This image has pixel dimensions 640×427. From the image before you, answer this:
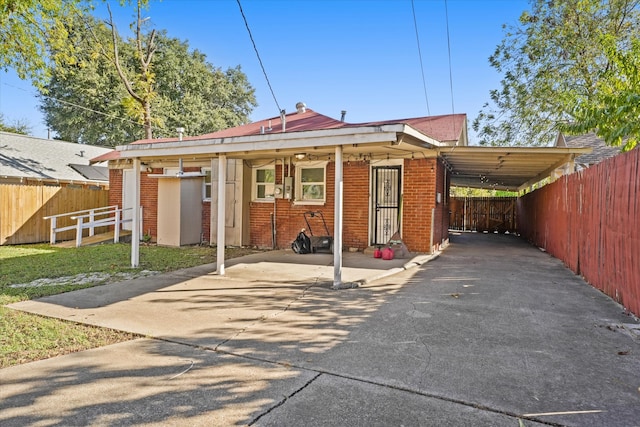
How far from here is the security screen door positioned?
10688 millimetres

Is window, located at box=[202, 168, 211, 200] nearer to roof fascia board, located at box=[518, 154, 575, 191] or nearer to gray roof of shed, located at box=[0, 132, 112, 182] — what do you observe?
roof fascia board, located at box=[518, 154, 575, 191]

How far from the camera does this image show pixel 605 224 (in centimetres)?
590

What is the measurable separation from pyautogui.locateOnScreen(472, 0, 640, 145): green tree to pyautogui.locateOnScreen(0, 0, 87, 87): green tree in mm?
Answer: 20018

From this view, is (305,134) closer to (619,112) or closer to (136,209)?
(136,209)

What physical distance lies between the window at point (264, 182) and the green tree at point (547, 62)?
14.0m

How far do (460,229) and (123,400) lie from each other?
2295 centimetres

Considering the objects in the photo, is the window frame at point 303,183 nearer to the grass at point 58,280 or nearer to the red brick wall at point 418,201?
the grass at point 58,280

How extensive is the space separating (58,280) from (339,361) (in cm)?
612

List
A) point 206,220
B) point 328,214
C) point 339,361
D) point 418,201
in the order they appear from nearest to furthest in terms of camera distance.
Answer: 1. point 339,361
2. point 418,201
3. point 328,214
4. point 206,220

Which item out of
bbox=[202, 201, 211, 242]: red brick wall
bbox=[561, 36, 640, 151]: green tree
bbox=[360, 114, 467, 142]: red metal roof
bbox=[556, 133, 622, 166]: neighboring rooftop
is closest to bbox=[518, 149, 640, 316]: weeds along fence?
bbox=[561, 36, 640, 151]: green tree

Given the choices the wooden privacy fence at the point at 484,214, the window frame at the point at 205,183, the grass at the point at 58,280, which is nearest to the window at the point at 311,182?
the grass at the point at 58,280

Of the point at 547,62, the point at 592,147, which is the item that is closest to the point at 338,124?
the point at 592,147

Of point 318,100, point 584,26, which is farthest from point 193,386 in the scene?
point 584,26

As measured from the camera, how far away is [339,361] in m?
3.41
